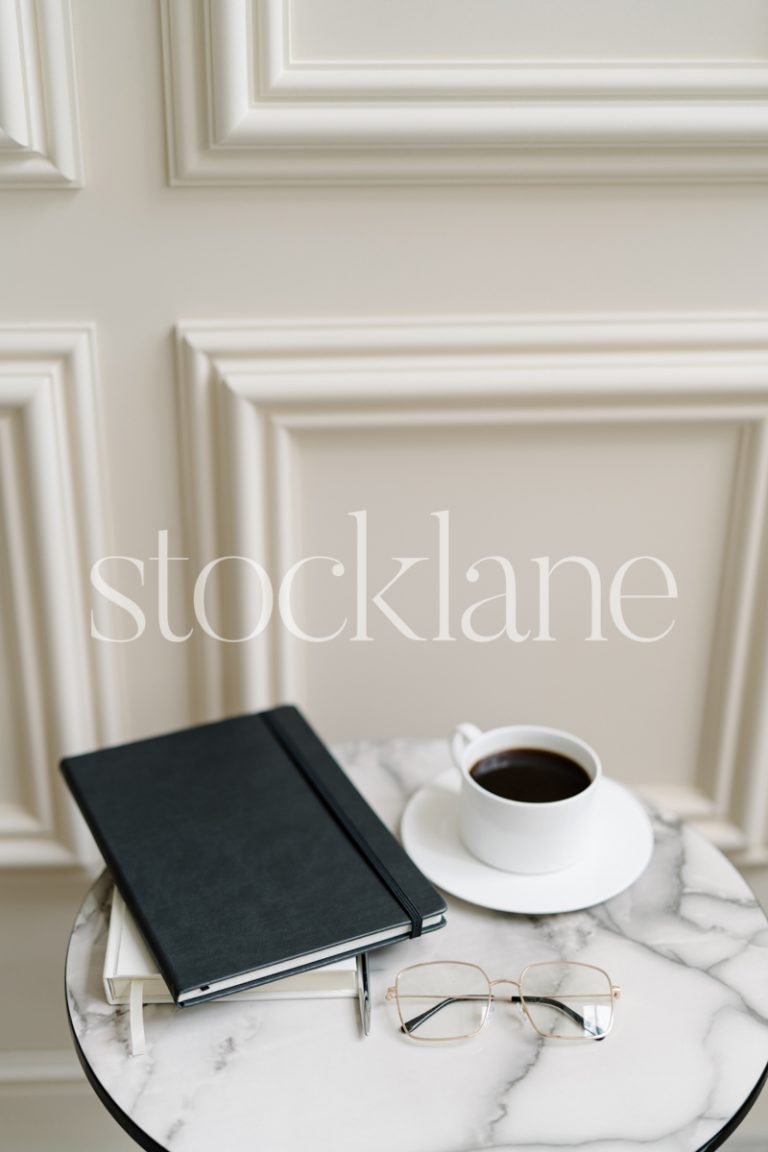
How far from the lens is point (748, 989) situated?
0.64 m

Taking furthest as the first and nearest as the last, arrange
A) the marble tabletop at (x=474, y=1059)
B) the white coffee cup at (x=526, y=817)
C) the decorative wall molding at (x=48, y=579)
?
the decorative wall molding at (x=48, y=579)
the white coffee cup at (x=526, y=817)
the marble tabletop at (x=474, y=1059)

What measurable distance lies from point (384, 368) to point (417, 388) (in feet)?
0.09

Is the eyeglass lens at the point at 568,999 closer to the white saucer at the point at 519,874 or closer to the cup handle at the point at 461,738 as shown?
the white saucer at the point at 519,874

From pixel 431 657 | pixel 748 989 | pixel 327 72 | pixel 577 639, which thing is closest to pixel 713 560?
pixel 577 639

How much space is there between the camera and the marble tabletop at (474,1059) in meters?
0.56

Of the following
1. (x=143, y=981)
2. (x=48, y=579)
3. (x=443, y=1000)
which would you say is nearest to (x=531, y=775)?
(x=443, y=1000)

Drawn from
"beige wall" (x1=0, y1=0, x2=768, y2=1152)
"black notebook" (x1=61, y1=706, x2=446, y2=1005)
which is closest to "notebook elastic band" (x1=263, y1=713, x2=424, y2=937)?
"black notebook" (x1=61, y1=706, x2=446, y2=1005)

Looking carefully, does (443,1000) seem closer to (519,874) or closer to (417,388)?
(519,874)

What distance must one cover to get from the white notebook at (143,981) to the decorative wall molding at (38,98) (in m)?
0.47

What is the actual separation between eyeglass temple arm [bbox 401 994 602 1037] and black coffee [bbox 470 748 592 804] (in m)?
0.12

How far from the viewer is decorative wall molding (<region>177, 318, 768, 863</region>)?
2.58ft

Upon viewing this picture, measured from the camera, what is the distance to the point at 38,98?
2.34 ft

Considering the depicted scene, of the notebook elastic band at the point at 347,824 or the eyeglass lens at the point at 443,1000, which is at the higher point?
the notebook elastic band at the point at 347,824

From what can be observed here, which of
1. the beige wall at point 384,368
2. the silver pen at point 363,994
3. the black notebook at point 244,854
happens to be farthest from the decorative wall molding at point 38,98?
the silver pen at point 363,994
